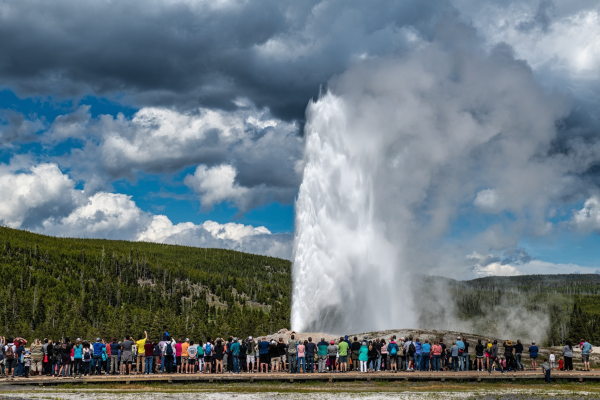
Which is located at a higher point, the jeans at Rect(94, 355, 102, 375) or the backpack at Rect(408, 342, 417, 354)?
the backpack at Rect(408, 342, 417, 354)

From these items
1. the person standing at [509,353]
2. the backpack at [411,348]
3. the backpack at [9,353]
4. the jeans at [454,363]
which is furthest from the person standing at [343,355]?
the backpack at [9,353]

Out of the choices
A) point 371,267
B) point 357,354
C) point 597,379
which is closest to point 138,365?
point 357,354

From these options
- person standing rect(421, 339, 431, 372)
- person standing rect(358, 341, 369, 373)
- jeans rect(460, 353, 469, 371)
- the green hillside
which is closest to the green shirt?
person standing rect(358, 341, 369, 373)

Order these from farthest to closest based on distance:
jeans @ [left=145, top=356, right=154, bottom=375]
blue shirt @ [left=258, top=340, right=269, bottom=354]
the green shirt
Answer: blue shirt @ [left=258, top=340, right=269, bottom=354] < jeans @ [left=145, top=356, right=154, bottom=375] < the green shirt

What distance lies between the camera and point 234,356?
24578mm

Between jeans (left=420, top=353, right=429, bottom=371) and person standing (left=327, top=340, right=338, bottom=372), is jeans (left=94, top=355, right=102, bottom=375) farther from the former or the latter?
jeans (left=420, top=353, right=429, bottom=371)

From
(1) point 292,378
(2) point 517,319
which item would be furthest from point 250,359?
(2) point 517,319

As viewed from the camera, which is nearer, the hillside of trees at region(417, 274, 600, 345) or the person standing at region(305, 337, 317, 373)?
the person standing at region(305, 337, 317, 373)

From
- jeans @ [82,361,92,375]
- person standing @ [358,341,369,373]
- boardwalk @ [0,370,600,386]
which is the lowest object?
boardwalk @ [0,370,600,386]

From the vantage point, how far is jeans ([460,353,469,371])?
25422 millimetres

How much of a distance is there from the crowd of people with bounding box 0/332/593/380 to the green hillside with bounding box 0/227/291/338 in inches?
2700

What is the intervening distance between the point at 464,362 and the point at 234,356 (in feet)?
34.3

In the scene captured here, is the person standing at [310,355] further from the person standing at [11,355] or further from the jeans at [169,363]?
the person standing at [11,355]

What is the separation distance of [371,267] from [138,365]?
23384mm
